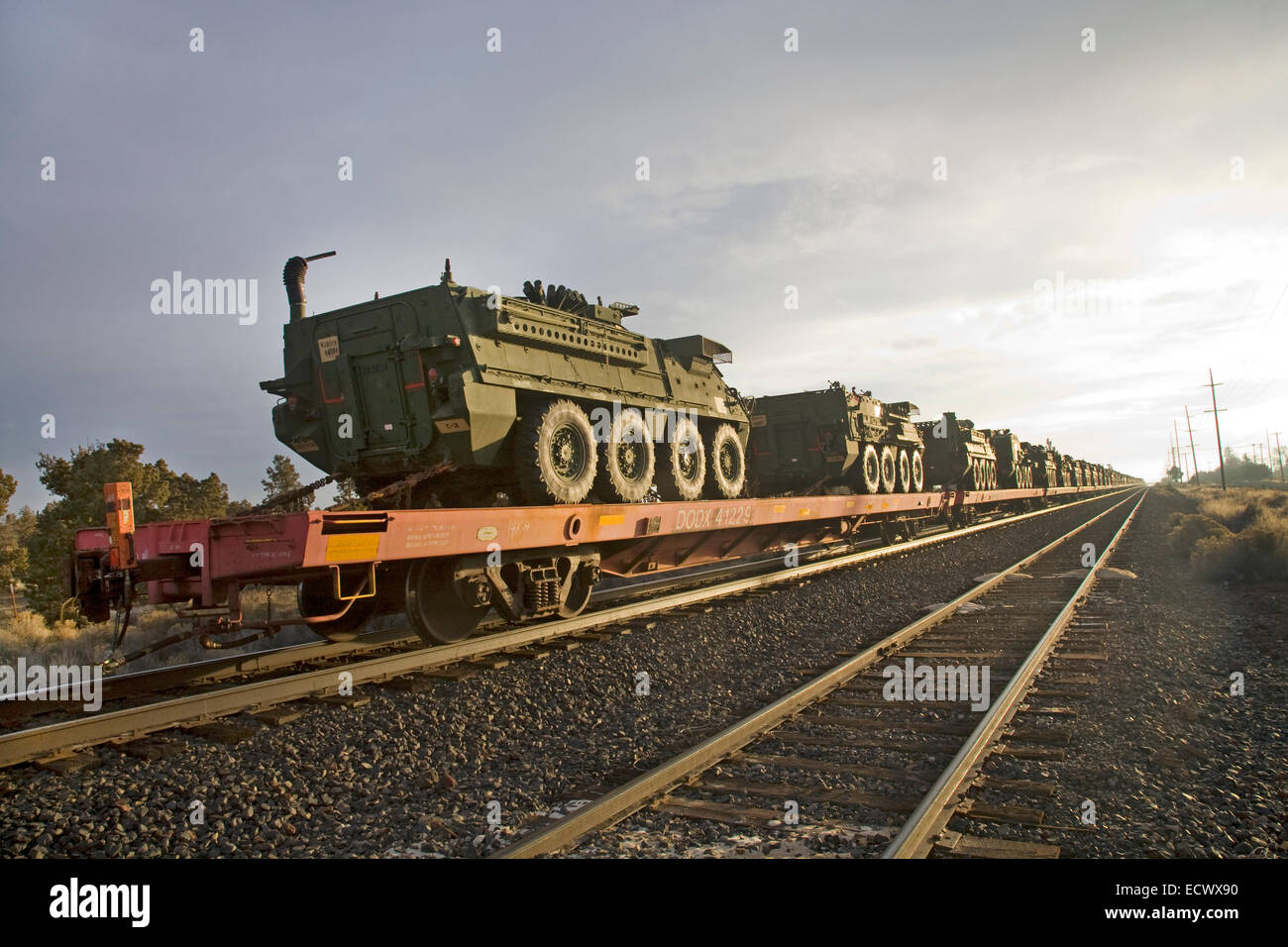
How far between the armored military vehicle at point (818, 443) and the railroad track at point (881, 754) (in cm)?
902

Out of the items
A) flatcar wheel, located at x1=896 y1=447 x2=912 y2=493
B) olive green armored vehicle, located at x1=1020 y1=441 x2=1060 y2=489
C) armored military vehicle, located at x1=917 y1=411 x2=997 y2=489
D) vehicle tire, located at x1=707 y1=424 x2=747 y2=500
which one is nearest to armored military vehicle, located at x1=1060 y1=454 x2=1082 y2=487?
olive green armored vehicle, located at x1=1020 y1=441 x2=1060 y2=489

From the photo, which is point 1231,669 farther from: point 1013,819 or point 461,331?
point 461,331

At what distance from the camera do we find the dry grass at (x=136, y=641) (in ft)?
25.2

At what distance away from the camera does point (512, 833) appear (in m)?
3.26

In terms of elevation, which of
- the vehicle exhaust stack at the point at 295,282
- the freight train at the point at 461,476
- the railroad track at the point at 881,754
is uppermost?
the vehicle exhaust stack at the point at 295,282

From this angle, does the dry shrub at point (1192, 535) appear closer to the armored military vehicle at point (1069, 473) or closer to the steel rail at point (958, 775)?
the steel rail at point (958, 775)

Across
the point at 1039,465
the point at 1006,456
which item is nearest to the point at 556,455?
the point at 1006,456

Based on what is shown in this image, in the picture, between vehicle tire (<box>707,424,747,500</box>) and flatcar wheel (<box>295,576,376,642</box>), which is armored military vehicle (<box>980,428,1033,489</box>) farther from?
flatcar wheel (<box>295,576,376,642</box>)

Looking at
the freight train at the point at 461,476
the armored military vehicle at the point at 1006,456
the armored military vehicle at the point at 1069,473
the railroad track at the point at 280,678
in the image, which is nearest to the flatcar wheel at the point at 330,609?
the freight train at the point at 461,476

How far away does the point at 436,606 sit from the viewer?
6766 millimetres

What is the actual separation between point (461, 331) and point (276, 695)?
334 centimetres

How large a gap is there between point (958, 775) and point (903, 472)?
1732 cm

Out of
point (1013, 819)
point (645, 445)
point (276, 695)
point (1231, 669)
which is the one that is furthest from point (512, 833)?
point (645, 445)

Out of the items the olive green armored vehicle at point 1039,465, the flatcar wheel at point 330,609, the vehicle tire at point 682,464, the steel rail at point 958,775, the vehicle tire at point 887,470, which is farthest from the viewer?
the olive green armored vehicle at point 1039,465
